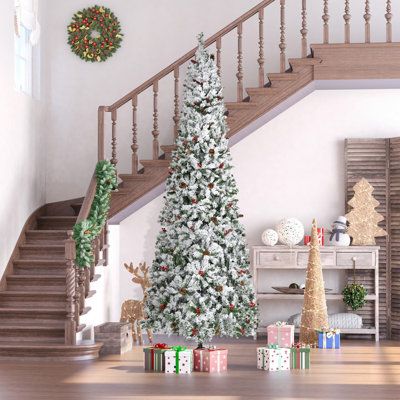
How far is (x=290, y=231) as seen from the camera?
12.3 m

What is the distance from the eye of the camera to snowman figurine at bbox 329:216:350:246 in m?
12.3

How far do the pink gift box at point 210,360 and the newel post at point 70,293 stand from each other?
4.75 feet

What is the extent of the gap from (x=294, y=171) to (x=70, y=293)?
3.58 meters

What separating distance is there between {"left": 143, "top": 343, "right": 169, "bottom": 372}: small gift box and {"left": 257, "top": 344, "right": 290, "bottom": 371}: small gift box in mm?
870

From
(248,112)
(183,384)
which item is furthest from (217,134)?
(183,384)

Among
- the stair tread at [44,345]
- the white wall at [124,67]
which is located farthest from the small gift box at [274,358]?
the white wall at [124,67]

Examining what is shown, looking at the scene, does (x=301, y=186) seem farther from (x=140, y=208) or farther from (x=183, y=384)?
(x=183, y=384)

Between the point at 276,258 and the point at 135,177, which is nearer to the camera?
the point at 135,177

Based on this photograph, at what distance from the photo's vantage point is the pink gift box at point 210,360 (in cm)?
948

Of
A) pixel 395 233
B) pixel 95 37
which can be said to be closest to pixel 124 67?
pixel 95 37

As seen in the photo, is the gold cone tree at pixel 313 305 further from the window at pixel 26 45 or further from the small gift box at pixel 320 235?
the window at pixel 26 45

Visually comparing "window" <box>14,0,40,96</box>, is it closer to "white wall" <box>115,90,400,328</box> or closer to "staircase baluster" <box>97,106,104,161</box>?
"staircase baluster" <box>97,106,104,161</box>

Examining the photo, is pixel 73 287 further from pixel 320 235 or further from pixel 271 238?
pixel 320 235

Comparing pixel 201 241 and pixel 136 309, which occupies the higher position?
pixel 201 241
